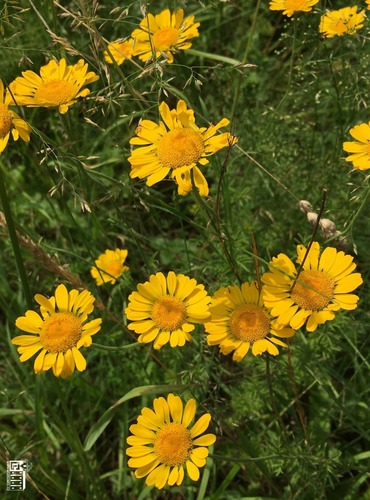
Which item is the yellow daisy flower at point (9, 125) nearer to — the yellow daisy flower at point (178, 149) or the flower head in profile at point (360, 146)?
the yellow daisy flower at point (178, 149)

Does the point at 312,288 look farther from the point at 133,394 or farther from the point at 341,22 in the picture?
the point at 341,22

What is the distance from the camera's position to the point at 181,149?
1791 millimetres

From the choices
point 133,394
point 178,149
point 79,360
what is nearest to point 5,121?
point 178,149

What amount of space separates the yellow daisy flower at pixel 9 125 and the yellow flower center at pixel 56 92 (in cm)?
11

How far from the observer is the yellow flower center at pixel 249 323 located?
5.60ft

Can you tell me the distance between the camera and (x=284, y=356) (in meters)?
2.33

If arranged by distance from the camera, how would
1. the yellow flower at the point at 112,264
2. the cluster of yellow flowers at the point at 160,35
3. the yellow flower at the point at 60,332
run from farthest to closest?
the yellow flower at the point at 112,264, the cluster of yellow flowers at the point at 160,35, the yellow flower at the point at 60,332

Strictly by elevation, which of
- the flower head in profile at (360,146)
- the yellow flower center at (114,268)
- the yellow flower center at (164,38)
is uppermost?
the yellow flower center at (164,38)

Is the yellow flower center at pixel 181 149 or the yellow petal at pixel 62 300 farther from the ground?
the yellow flower center at pixel 181 149

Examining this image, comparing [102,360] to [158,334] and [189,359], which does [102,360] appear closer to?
[189,359]

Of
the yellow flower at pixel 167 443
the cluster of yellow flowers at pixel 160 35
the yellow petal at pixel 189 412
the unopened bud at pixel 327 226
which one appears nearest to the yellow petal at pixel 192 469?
the yellow flower at pixel 167 443

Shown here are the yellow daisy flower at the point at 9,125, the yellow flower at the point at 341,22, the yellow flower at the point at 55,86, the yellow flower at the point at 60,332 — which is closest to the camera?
the yellow flower at the point at 60,332

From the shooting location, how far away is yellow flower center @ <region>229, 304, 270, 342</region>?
1707 mm

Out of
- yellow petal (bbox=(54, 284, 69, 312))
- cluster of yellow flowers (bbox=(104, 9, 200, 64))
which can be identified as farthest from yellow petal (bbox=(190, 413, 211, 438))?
cluster of yellow flowers (bbox=(104, 9, 200, 64))
